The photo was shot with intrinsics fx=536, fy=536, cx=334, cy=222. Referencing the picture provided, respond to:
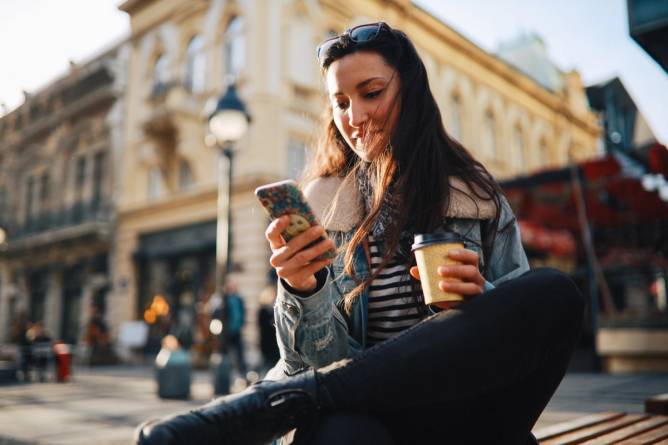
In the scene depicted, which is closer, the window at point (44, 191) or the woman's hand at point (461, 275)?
the woman's hand at point (461, 275)

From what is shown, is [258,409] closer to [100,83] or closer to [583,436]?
[583,436]

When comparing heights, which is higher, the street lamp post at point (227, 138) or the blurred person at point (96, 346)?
the street lamp post at point (227, 138)

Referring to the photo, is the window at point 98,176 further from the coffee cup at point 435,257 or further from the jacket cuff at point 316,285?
the coffee cup at point 435,257

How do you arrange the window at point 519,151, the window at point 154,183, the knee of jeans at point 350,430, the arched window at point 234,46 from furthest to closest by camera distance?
the window at point 519,151 < the window at point 154,183 < the arched window at point 234,46 < the knee of jeans at point 350,430

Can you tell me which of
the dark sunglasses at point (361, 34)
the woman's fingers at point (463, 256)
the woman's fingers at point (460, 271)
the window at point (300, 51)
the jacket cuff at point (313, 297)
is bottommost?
the jacket cuff at point (313, 297)

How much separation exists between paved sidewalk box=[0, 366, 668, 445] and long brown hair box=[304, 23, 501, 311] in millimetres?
2470

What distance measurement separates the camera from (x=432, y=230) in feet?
5.63

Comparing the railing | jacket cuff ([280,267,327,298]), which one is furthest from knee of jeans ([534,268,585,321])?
the railing

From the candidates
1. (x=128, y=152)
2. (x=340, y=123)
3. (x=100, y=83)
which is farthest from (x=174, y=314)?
(x=340, y=123)

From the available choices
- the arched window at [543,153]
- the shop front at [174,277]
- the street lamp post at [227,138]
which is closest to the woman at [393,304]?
the street lamp post at [227,138]

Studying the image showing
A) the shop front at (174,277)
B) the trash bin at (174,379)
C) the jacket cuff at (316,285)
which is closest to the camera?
the jacket cuff at (316,285)

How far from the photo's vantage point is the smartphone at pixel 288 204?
1258 mm

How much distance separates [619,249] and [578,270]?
3281mm

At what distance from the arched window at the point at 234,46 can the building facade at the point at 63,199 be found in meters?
5.61
